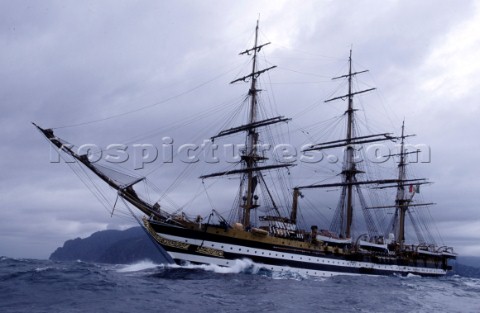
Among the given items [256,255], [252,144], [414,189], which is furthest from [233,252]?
[414,189]

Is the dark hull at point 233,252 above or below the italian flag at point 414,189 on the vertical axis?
below

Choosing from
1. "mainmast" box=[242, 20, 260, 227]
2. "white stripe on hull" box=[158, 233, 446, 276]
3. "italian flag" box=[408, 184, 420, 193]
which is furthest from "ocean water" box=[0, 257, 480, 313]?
"italian flag" box=[408, 184, 420, 193]

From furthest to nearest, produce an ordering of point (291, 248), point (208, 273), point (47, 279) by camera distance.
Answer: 1. point (291, 248)
2. point (208, 273)
3. point (47, 279)

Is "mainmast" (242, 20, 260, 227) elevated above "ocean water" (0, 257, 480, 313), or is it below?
above

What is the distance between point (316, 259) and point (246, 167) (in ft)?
35.3

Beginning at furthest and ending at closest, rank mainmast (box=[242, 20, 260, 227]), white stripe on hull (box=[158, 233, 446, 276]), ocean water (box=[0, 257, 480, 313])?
mainmast (box=[242, 20, 260, 227]) → white stripe on hull (box=[158, 233, 446, 276]) → ocean water (box=[0, 257, 480, 313])

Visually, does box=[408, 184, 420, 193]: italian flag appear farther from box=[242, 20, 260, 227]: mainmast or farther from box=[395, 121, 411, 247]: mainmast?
box=[242, 20, 260, 227]: mainmast

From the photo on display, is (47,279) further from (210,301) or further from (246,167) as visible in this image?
(246,167)

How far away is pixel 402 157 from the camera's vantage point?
63812 mm

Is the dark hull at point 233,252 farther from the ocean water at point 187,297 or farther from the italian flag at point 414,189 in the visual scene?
the italian flag at point 414,189

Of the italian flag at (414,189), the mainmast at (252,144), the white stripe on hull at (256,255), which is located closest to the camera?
the white stripe on hull at (256,255)

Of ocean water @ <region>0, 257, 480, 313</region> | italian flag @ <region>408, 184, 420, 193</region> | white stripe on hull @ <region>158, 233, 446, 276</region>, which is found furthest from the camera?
italian flag @ <region>408, 184, 420, 193</region>

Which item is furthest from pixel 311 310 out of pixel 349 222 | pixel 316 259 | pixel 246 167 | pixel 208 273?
pixel 349 222

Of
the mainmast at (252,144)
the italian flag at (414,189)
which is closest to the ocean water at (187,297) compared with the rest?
the mainmast at (252,144)
